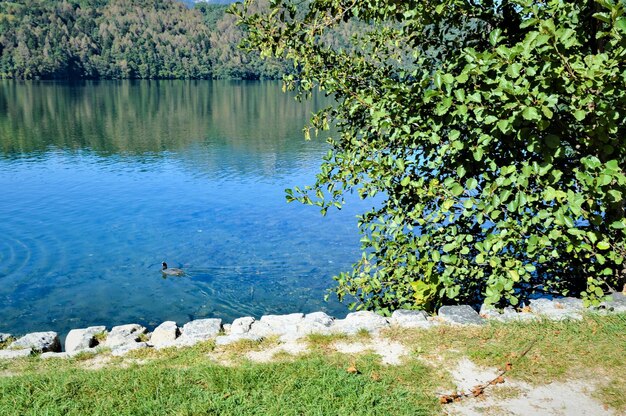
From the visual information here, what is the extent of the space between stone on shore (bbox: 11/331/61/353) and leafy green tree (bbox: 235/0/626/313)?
20.3ft

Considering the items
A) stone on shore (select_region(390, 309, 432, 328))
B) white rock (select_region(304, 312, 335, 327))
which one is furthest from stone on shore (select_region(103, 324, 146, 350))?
stone on shore (select_region(390, 309, 432, 328))

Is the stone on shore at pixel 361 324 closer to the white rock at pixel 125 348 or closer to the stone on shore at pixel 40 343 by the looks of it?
the white rock at pixel 125 348

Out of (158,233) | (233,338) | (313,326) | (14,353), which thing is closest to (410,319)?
(313,326)

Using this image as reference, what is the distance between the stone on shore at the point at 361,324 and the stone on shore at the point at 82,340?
201 inches

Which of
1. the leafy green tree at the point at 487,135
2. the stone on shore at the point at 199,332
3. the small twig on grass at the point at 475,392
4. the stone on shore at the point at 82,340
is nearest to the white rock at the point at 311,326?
the leafy green tree at the point at 487,135

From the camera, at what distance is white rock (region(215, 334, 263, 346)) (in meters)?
9.45

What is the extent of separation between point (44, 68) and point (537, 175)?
20182 cm

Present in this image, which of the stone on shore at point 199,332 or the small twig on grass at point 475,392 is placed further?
the stone on shore at point 199,332

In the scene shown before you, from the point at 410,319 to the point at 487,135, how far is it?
370 centimetres

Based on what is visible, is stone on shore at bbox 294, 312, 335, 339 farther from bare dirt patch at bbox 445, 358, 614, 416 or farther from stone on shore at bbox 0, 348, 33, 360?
stone on shore at bbox 0, 348, 33, 360

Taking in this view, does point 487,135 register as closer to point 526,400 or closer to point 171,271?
point 526,400

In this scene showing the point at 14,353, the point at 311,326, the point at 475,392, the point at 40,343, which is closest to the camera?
the point at 475,392

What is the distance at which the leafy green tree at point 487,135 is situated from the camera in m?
7.61

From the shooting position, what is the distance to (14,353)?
10.2 meters
